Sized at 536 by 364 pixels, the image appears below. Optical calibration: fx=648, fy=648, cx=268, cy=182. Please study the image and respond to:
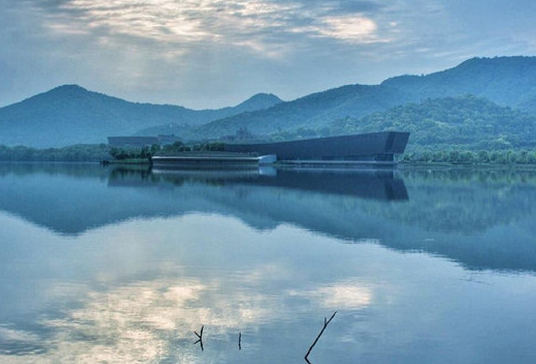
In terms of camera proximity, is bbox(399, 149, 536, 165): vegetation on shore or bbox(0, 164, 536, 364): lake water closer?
bbox(0, 164, 536, 364): lake water

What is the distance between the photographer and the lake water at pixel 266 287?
410 inches

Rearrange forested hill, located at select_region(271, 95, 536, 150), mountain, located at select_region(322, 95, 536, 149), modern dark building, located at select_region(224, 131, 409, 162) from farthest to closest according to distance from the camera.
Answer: mountain, located at select_region(322, 95, 536, 149), forested hill, located at select_region(271, 95, 536, 150), modern dark building, located at select_region(224, 131, 409, 162)

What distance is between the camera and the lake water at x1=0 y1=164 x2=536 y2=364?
10.4 metres

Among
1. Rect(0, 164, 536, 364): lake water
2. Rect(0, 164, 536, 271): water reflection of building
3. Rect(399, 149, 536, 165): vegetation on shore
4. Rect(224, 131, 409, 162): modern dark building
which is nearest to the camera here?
Rect(0, 164, 536, 364): lake water

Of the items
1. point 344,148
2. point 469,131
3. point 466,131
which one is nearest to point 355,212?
point 344,148

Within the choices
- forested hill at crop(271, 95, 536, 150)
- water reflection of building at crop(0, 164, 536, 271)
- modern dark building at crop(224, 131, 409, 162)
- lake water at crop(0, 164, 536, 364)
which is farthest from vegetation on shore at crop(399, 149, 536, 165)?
lake water at crop(0, 164, 536, 364)

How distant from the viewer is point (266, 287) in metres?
14.4

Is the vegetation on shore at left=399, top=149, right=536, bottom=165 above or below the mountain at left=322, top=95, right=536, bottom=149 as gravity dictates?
below

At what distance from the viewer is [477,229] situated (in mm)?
25453

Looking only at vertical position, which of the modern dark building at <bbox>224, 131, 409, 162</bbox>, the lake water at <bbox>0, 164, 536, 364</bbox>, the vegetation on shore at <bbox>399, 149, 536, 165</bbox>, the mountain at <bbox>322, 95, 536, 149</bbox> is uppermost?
the mountain at <bbox>322, 95, 536, 149</bbox>

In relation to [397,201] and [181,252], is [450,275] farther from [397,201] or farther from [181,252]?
[397,201]

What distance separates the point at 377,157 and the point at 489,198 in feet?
214

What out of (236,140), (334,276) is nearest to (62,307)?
(334,276)

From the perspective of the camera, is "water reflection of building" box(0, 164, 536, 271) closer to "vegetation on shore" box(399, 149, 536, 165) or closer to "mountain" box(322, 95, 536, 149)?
"vegetation on shore" box(399, 149, 536, 165)
